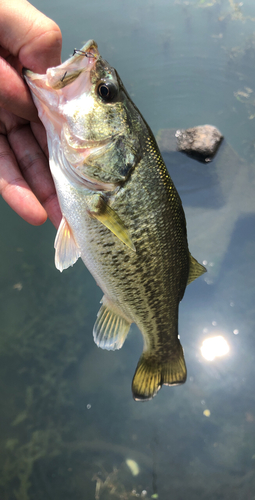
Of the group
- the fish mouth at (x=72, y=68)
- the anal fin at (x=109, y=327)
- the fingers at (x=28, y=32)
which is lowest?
the anal fin at (x=109, y=327)

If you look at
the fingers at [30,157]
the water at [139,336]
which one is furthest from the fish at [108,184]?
the water at [139,336]

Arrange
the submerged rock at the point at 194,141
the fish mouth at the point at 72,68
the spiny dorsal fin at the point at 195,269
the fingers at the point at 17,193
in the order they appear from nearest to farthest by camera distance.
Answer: the fish mouth at the point at 72,68, the fingers at the point at 17,193, the spiny dorsal fin at the point at 195,269, the submerged rock at the point at 194,141

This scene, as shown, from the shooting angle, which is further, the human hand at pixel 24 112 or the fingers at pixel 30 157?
the fingers at pixel 30 157

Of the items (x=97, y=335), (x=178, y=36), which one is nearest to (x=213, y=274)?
(x=97, y=335)

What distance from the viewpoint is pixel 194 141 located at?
286 centimetres

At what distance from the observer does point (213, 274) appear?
2.51m

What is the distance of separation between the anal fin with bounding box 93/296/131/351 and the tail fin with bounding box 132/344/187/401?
0.75ft

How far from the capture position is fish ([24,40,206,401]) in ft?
3.38

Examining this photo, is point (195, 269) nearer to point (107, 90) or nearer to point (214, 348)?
point (107, 90)

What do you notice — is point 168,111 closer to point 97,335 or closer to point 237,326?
point 237,326

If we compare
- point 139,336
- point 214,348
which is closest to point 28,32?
point 139,336

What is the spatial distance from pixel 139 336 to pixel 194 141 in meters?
1.89

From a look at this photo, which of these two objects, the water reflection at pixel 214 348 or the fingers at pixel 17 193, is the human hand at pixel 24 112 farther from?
the water reflection at pixel 214 348

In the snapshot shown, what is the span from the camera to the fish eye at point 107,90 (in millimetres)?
1030
